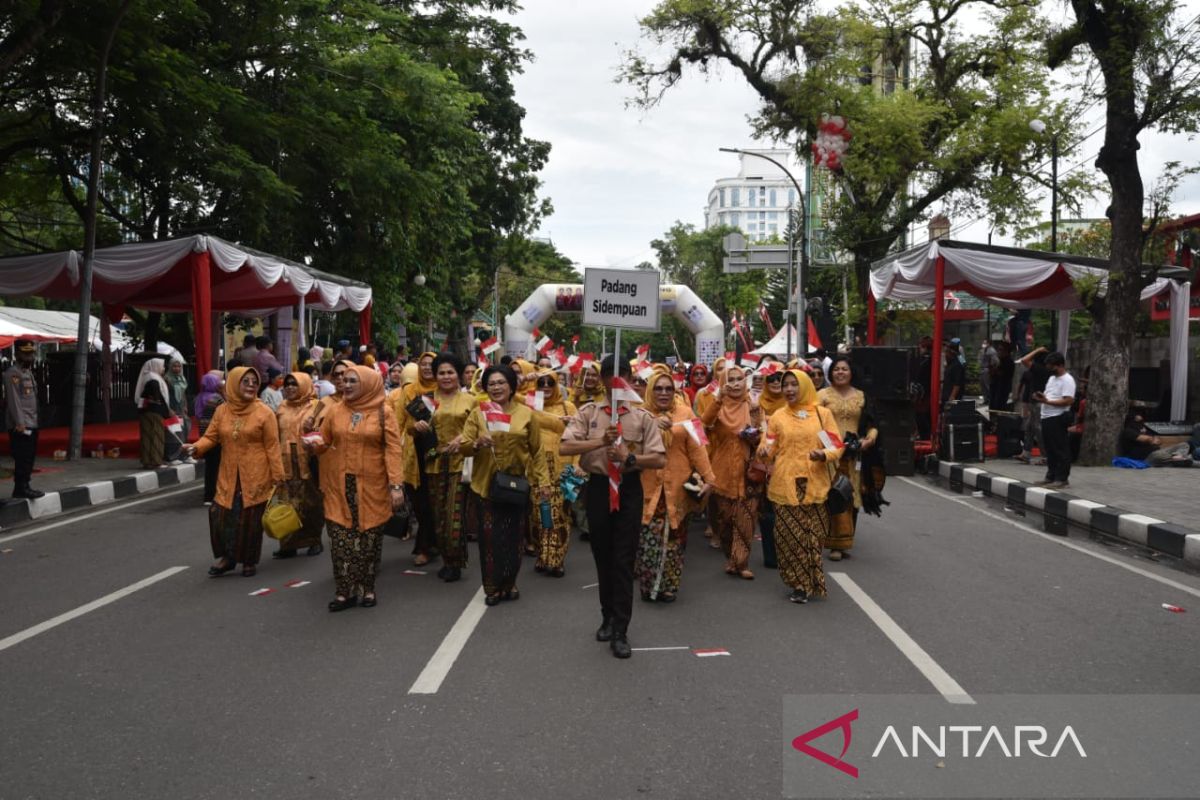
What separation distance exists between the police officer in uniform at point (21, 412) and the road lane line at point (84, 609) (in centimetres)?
→ 363

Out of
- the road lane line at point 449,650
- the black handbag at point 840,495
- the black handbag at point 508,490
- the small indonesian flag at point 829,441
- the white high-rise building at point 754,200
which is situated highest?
the white high-rise building at point 754,200

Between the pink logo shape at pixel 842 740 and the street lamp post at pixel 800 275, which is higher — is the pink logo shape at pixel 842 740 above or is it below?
below

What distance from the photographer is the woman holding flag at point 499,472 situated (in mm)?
5781

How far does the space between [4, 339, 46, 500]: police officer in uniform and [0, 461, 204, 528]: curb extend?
8.2 inches

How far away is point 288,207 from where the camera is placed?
754 inches

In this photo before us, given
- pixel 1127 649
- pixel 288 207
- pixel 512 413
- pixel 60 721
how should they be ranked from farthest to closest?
pixel 288 207, pixel 512 413, pixel 1127 649, pixel 60 721

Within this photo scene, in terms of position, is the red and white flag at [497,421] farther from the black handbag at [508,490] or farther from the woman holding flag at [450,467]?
the woman holding flag at [450,467]

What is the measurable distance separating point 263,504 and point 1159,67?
1170 cm

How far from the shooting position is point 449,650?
497 centimetres

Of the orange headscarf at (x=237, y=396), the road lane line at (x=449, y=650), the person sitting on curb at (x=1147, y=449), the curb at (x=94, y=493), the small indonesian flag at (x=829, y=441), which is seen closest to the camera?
the road lane line at (x=449, y=650)

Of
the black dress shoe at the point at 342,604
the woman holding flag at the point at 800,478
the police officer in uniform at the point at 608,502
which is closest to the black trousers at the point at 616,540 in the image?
the police officer in uniform at the point at 608,502

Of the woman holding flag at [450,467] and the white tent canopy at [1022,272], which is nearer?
the woman holding flag at [450,467]

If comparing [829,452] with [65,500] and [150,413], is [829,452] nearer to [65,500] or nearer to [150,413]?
[65,500]

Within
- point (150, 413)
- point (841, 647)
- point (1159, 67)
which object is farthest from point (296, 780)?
point (1159, 67)
